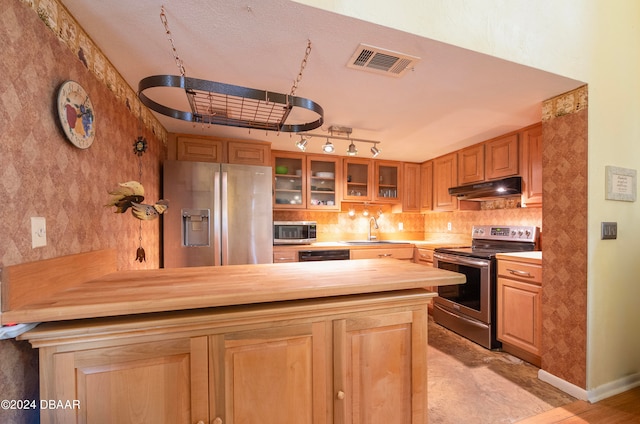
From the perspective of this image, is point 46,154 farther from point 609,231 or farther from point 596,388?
point 596,388

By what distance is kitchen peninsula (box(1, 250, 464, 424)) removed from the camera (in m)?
0.80

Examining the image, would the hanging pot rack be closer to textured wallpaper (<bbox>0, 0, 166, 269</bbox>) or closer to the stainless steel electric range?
textured wallpaper (<bbox>0, 0, 166, 269</bbox>)

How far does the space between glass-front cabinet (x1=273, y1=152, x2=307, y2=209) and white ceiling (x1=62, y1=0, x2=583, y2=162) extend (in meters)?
1.17

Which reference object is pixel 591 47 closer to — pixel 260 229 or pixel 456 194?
pixel 456 194

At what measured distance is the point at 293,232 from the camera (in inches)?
131

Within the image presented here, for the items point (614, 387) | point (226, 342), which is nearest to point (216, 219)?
point (226, 342)

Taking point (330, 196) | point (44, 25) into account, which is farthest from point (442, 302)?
point (44, 25)

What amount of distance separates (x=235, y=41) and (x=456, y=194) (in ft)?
9.73

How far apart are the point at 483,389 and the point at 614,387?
89 centimetres

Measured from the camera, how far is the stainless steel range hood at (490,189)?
2615 mm

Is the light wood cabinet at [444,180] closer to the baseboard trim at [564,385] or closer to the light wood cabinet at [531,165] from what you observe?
the light wood cabinet at [531,165]

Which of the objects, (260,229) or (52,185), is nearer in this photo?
(52,185)

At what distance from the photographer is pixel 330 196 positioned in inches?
147

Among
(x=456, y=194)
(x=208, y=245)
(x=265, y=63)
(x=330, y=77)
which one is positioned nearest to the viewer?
(x=265, y=63)
